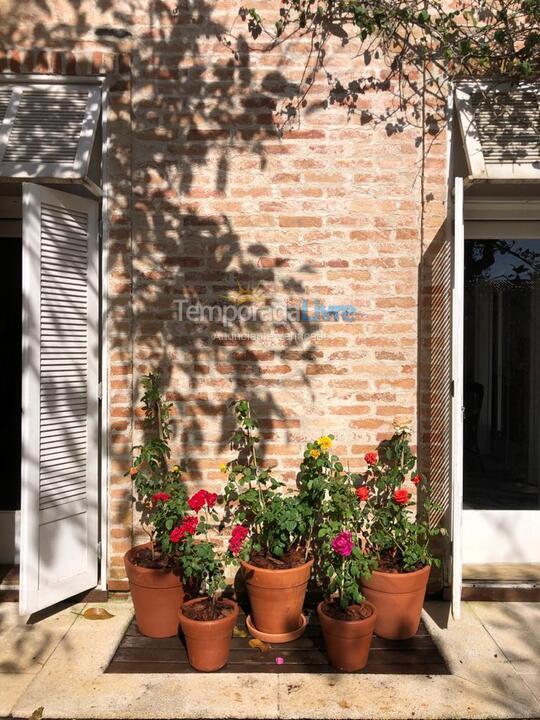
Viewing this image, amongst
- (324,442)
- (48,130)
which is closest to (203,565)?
(324,442)

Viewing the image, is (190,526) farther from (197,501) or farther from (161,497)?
(161,497)

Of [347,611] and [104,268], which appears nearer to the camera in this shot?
[347,611]

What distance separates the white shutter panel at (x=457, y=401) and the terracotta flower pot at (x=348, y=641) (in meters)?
0.58

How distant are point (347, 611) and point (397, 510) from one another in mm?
713

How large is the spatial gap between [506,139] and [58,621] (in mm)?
3871

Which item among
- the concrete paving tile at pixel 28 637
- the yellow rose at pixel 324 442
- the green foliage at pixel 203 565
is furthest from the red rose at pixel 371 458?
the concrete paving tile at pixel 28 637

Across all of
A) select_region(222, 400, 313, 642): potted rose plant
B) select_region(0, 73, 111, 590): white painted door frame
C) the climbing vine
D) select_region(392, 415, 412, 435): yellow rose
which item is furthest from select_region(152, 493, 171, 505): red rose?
the climbing vine

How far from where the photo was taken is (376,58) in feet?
11.8

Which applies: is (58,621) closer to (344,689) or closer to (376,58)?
(344,689)

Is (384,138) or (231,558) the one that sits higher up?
(384,138)

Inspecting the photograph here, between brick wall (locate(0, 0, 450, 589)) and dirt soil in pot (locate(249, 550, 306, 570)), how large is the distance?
0.52 meters

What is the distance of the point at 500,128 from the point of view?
3523 millimetres

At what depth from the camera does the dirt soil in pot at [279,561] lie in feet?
10.4

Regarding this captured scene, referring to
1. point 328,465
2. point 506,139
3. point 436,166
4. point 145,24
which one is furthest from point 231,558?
point 145,24
